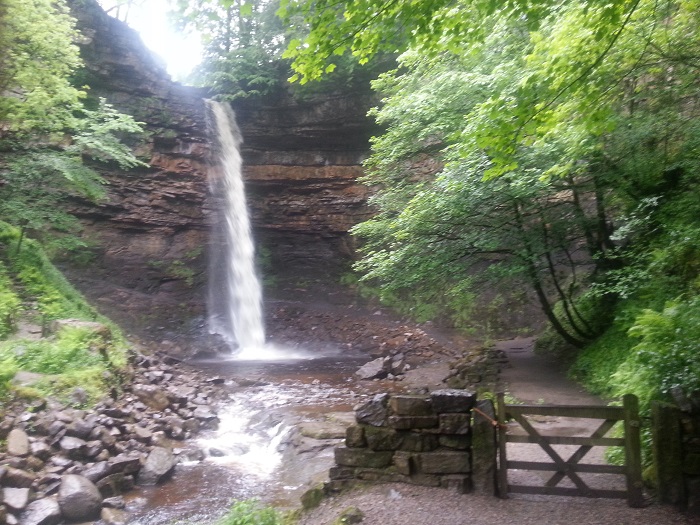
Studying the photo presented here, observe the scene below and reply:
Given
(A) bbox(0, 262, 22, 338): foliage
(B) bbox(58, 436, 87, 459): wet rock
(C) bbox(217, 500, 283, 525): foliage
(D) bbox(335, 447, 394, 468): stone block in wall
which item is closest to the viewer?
(C) bbox(217, 500, 283, 525): foliage

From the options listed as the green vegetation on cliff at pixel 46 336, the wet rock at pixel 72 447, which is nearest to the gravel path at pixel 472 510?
the wet rock at pixel 72 447

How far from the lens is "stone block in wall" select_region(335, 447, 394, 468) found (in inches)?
221

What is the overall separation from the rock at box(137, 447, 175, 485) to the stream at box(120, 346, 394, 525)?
0.15 meters

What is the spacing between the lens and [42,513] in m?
6.67

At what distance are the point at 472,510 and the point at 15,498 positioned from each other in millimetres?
5625

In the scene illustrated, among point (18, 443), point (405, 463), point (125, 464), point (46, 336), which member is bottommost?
point (125, 464)

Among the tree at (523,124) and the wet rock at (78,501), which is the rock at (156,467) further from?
the tree at (523,124)

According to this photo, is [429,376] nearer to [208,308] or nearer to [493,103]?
[493,103]

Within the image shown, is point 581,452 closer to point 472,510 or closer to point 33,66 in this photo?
point 472,510

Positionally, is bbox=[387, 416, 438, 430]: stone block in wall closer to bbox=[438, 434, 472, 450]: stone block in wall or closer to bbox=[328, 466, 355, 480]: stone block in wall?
bbox=[438, 434, 472, 450]: stone block in wall

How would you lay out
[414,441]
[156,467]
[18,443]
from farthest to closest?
[156,467] < [18,443] < [414,441]

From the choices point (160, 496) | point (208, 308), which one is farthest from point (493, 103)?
point (208, 308)

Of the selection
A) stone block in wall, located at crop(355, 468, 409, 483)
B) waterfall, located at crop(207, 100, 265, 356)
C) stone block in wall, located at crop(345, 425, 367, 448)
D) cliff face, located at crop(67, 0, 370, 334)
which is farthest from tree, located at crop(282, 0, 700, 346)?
waterfall, located at crop(207, 100, 265, 356)

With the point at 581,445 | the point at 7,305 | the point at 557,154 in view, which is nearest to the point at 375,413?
the point at 581,445
